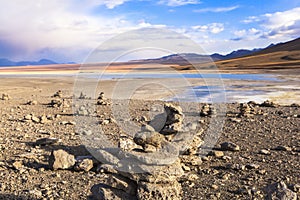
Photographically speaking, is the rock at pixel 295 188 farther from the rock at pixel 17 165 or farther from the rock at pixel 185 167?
the rock at pixel 17 165

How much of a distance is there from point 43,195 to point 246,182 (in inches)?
150

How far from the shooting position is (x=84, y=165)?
7.32 meters

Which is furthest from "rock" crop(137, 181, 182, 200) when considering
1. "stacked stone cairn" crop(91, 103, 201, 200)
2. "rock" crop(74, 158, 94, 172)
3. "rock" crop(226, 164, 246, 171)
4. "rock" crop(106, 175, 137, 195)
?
"rock" crop(226, 164, 246, 171)

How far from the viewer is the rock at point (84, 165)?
7297 millimetres

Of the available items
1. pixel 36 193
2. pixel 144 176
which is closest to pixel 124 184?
pixel 144 176

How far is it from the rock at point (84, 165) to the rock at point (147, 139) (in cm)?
184

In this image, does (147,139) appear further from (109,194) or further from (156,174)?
(109,194)

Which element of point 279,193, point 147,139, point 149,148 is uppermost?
point 147,139

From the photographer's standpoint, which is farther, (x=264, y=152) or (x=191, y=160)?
(x=264, y=152)

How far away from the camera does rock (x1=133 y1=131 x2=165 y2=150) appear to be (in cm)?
593

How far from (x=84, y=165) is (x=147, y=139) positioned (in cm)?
202

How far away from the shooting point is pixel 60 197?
19.9 ft

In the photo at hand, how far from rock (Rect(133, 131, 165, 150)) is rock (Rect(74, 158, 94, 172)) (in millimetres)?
1835

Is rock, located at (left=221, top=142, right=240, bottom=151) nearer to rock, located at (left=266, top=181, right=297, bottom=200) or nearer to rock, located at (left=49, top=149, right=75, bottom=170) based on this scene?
rock, located at (left=266, top=181, right=297, bottom=200)
